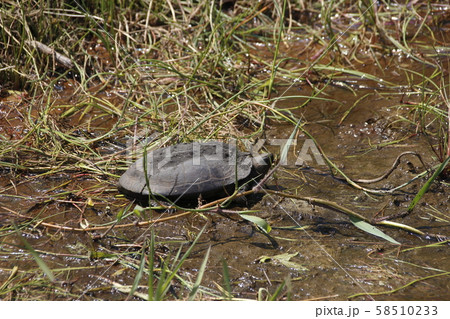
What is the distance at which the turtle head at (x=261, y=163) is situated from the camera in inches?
117

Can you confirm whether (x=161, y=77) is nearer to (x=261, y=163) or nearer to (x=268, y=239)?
(x=261, y=163)

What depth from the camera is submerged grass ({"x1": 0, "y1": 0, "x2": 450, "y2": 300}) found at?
326 centimetres

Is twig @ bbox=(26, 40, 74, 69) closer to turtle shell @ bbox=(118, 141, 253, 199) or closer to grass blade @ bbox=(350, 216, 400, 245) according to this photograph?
turtle shell @ bbox=(118, 141, 253, 199)

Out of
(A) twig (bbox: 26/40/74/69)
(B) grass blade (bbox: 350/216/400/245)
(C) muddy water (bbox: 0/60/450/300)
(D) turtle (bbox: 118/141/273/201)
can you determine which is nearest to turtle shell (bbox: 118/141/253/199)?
(D) turtle (bbox: 118/141/273/201)

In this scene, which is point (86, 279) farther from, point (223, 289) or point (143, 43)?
point (143, 43)

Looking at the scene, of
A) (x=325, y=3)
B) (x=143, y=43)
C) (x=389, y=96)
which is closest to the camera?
(x=389, y=96)

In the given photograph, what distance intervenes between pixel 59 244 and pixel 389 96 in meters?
2.74

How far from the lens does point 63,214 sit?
2867 mm

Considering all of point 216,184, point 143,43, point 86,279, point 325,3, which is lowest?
point 86,279

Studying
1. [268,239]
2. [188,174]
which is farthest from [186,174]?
[268,239]

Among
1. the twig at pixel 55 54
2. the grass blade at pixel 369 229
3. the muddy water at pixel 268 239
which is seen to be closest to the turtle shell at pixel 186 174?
the muddy water at pixel 268 239

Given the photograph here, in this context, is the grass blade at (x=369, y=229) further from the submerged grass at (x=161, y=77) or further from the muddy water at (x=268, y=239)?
the submerged grass at (x=161, y=77)

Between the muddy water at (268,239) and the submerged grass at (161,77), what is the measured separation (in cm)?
3
